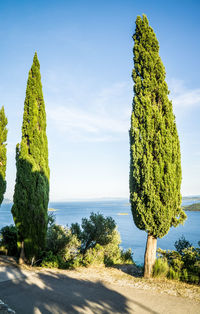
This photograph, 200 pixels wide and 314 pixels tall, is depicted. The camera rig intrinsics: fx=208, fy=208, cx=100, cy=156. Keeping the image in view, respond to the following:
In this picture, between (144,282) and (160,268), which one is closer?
(144,282)

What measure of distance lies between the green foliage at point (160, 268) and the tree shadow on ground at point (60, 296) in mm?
1913

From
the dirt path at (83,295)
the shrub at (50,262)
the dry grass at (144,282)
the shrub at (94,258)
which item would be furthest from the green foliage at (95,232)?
the dirt path at (83,295)

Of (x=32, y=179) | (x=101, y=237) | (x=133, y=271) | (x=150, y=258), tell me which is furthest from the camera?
(x=101, y=237)

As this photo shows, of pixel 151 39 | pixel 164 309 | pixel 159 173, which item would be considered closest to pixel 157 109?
pixel 159 173

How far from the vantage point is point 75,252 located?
970 centimetres

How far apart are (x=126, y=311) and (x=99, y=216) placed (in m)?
7.11

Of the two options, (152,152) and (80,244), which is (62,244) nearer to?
(80,244)

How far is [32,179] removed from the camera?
8.53 m

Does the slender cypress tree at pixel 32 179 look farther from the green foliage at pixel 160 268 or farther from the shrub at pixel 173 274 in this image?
the shrub at pixel 173 274

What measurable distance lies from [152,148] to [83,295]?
4.78 m

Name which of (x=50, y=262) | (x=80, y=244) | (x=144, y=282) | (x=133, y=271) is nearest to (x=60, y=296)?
(x=144, y=282)

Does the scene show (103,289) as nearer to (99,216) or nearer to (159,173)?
(159,173)

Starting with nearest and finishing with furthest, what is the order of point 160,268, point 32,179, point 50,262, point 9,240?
point 160,268 < point 50,262 < point 32,179 < point 9,240

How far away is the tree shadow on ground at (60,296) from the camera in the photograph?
4.23m
